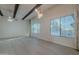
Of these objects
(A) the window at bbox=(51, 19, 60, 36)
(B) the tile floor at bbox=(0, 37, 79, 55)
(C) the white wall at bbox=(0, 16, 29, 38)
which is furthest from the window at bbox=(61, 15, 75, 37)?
(C) the white wall at bbox=(0, 16, 29, 38)

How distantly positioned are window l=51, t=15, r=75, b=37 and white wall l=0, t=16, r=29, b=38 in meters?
7.70

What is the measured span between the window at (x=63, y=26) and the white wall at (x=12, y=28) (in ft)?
25.3

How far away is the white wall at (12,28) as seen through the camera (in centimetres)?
1459

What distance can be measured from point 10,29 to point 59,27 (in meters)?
8.81

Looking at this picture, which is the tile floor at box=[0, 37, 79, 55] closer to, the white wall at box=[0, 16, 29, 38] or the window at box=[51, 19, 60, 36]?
the window at box=[51, 19, 60, 36]

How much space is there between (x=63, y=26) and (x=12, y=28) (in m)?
9.41

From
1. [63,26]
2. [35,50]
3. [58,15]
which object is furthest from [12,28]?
[35,50]

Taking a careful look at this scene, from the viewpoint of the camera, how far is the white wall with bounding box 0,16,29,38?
14594 mm

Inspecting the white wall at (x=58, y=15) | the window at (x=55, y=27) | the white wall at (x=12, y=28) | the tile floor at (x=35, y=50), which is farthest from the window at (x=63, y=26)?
the white wall at (x=12, y=28)

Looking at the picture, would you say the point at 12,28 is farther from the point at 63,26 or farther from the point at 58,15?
the point at 63,26
